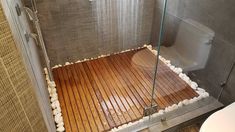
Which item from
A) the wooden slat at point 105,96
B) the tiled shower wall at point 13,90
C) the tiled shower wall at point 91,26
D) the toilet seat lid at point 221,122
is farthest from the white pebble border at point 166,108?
the tiled shower wall at point 13,90

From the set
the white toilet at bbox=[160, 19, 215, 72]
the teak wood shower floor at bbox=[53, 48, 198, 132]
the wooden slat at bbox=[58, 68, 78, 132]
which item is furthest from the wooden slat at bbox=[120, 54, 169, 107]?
the wooden slat at bbox=[58, 68, 78, 132]

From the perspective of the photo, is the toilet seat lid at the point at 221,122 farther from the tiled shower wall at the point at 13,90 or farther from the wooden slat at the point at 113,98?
the tiled shower wall at the point at 13,90

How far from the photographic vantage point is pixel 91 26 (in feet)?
7.59

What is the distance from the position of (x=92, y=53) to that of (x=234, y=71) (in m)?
1.67

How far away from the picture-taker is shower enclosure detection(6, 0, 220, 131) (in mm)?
1758

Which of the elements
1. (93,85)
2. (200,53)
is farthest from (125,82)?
(200,53)

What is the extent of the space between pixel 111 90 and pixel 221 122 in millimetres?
1142

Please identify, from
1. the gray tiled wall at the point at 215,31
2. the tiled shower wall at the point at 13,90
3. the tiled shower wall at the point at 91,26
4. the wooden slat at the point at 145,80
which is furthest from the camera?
the tiled shower wall at the point at 91,26

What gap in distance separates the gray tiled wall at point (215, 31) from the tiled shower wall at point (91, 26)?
0.52 m

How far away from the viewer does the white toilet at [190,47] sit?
1781 mm

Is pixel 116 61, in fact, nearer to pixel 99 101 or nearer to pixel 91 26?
pixel 91 26

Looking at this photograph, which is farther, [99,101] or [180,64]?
[180,64]

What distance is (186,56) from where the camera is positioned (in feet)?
6.65

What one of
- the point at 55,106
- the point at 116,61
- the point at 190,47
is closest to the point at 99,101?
the point at 55,106
